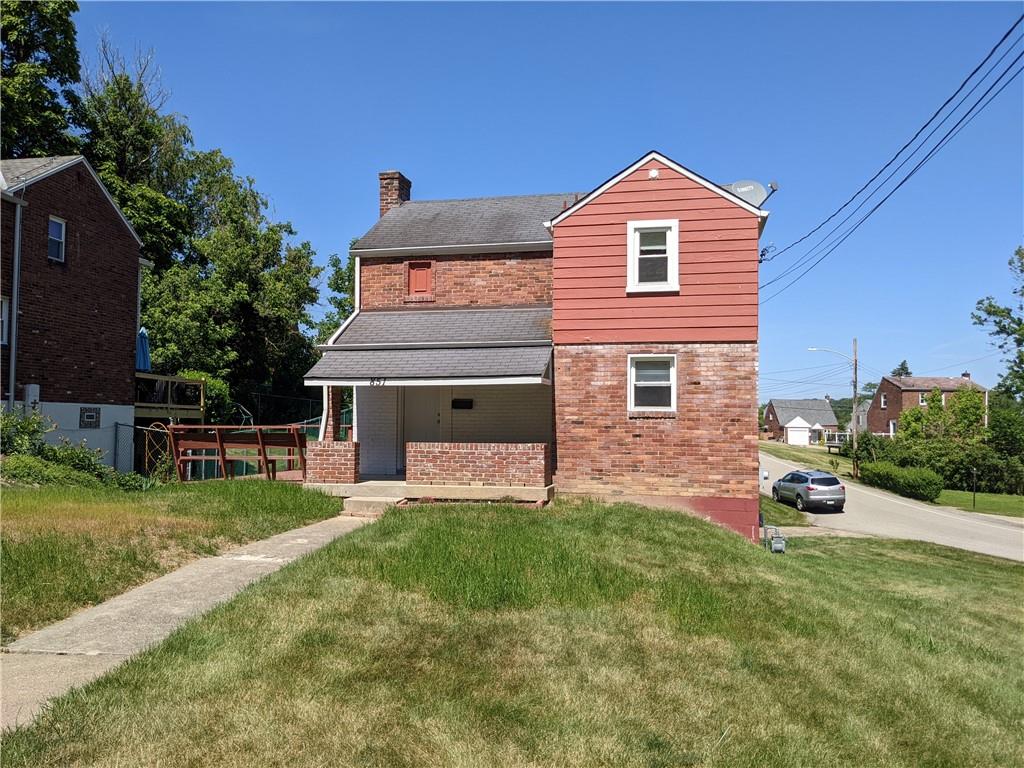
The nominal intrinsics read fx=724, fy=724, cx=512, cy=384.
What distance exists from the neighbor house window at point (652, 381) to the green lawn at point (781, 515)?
37.8 ft

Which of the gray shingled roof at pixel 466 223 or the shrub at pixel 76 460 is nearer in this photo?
the shrub at pixel 76 460

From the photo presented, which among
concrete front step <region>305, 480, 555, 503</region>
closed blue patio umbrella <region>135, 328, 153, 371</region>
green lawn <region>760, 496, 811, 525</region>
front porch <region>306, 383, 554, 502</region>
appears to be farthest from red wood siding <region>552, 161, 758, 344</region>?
closed blue patio umbrella <region>135, 328, 153, 371</region>

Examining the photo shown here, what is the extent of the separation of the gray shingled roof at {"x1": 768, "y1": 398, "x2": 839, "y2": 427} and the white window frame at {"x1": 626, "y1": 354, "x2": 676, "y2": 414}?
90143 mm

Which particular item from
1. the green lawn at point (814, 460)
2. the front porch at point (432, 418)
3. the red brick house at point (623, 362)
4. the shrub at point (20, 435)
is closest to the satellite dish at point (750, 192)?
the red brick house at point (623, 362)

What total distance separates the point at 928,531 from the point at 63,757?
26126mm

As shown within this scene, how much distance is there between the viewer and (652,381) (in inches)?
554

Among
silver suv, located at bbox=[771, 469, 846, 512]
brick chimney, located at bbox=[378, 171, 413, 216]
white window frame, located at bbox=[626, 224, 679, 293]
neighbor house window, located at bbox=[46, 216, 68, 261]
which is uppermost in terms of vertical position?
brick chimney, located at bbox=[378, 171, 413, 216]

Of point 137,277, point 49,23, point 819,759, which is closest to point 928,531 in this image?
point 819,759

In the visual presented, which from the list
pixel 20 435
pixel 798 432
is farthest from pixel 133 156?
pixel 798 432

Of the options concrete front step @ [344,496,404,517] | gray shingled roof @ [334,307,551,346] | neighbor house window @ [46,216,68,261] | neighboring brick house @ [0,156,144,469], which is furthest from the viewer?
neighbor house window @ [46,216,68,261]

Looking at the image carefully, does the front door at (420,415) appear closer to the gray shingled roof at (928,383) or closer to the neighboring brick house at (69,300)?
the neighboring brick house at (69,300)

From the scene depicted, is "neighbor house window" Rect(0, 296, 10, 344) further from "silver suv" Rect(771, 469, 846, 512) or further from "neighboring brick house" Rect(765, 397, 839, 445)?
"neighboring brick house" Rect(765, 397, 839, 445)

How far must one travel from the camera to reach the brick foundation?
44.4 ft

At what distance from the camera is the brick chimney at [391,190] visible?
20.9 metres
